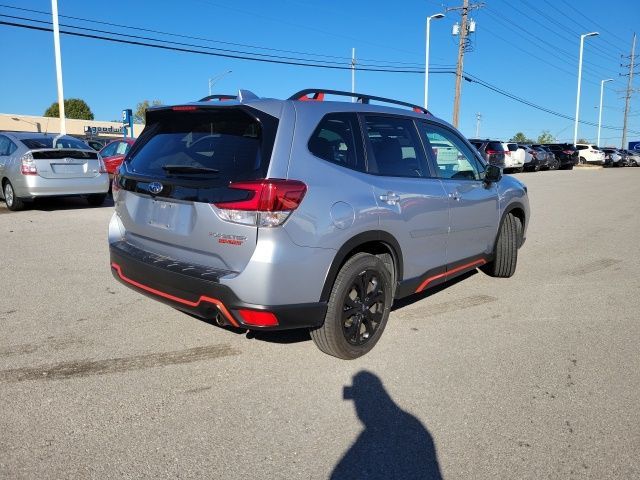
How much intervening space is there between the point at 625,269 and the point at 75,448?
21.8 feet

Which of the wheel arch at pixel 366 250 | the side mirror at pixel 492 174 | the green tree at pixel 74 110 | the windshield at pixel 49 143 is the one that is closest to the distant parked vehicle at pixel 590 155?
the windshield at pixel 49 143

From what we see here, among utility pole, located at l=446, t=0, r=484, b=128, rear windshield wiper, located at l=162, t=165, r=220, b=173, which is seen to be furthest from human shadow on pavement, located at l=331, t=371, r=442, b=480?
utility pole, located at l=446, t=0, r=484, b=128

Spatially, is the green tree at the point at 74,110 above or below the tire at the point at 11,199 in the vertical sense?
above

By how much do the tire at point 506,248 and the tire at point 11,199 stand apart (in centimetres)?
929

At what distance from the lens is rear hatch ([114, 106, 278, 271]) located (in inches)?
125

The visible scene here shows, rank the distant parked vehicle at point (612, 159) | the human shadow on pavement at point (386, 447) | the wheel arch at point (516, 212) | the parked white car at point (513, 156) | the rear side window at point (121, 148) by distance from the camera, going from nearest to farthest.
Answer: the human shadow on pavement at point (386, 447) → the wheel arch at point (516, 212) → the rear side window at point (121, 148) → the parked white car at point (513, 156) → the distant parked vehicle at point (612, 159)

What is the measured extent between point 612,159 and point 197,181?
185ft

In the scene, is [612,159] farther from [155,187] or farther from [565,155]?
[155,187]

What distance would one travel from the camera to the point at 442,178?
462 centimetres

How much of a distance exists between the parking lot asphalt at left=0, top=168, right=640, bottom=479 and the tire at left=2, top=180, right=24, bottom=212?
5.83 metres

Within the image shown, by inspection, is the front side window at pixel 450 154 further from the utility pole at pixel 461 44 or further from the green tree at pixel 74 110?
the green tree at pixel 74 110

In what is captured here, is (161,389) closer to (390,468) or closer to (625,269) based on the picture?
(390,468)

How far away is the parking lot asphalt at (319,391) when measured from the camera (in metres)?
2.64

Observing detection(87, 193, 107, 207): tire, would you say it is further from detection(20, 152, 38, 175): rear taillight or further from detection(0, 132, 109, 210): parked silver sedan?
detection(20, 152, 38, 175): rear taillight
